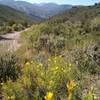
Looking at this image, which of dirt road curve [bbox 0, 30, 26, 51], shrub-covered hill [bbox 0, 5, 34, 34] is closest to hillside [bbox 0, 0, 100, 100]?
dirt road curve [bbox 0, 30, 26, 51]

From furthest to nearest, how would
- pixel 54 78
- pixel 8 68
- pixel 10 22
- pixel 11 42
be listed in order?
pixel 10 22
pixel 11 42
pixel 8 68
pixel 54 78

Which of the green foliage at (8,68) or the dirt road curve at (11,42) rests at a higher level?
the green foliage at (8,68)

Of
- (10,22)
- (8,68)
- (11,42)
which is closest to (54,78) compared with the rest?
(8,68)

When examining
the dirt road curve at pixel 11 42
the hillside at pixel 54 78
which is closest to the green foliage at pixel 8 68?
the hillside at pixel 54 78

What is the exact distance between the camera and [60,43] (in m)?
13.3

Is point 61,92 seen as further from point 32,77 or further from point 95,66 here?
point 95,66

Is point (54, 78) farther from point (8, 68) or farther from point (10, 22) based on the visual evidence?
point (10, 22)

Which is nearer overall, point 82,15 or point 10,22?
point 10,22

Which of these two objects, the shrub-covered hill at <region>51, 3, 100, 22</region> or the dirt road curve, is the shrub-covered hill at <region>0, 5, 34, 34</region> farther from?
the dirt road curve

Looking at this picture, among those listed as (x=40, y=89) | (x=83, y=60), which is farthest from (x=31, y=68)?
(x=83, y=60)

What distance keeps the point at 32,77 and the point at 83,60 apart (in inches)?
103

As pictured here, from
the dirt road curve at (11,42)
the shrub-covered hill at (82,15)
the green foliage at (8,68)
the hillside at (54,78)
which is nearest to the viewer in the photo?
the hillside at (54,78)

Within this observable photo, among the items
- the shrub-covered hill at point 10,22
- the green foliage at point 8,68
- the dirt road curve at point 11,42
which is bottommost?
the shrub-covered hill at point 10,22

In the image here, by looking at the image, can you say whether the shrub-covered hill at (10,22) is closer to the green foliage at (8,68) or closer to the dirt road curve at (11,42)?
the dirt road curve at (11,42)
